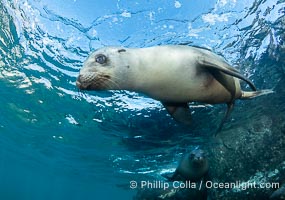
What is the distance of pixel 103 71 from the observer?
3.46 m

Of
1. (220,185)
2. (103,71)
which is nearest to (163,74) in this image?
(103,71)

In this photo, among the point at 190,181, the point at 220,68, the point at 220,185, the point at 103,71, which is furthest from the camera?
the point at 190,181

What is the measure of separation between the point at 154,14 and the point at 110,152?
16.2 metres

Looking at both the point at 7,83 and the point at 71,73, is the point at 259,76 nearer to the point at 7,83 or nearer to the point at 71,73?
the point at 71,73

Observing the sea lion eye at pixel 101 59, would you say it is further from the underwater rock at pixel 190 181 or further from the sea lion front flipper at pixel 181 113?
the underwater rock at pixel 190 181

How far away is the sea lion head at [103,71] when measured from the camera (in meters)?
3.34

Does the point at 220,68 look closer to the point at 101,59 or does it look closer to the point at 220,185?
the point at 101,59

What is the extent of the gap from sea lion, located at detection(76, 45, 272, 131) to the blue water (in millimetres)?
3544

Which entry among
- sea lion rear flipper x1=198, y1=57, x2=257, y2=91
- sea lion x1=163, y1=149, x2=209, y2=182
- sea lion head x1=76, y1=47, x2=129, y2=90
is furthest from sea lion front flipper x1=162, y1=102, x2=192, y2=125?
sea lion x1=163, y1=149, x2=209, y2=182

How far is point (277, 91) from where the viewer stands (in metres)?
9.59

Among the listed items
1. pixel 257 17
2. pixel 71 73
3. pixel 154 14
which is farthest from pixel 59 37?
pixel 257 17

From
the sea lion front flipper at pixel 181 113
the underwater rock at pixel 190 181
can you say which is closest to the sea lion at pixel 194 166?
the underwater rock at pixel 190 181

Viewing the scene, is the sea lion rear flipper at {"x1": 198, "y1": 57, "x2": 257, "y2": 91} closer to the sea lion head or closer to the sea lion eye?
the sea lion head

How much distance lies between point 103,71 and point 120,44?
5.50 meters
